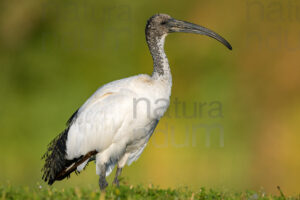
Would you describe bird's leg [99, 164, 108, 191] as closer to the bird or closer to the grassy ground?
the bird

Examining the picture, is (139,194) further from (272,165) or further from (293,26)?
(293,26)

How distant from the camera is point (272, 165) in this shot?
39.1 feet

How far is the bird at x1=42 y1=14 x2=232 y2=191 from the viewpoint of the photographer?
6312 millimetres

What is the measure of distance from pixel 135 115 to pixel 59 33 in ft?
24.3

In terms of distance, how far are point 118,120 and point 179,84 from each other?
5.42 meters

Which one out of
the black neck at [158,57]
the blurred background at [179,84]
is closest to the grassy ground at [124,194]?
the black neck at [158,57]

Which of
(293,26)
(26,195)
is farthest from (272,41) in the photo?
(26,195)

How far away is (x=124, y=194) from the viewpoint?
5.32 metres

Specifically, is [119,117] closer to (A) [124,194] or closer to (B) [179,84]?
(A) [124,194]

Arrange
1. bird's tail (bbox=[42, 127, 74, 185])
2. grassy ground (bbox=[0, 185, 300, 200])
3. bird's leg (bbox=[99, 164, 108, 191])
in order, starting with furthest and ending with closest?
bird's tail (bbox=[42, 127, 74, 185]), bird's leg (bbox=[99, 164, 108, 191]), grassy ground (bbox=[0, 185, 300, 200])

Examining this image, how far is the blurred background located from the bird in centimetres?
407

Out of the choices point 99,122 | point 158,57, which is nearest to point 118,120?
point 99,122

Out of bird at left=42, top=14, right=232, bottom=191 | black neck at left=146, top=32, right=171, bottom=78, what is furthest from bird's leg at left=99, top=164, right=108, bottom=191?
black neck at left=146, top=32, right=171, bottom=78

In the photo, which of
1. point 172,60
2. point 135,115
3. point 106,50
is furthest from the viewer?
point 106,50
